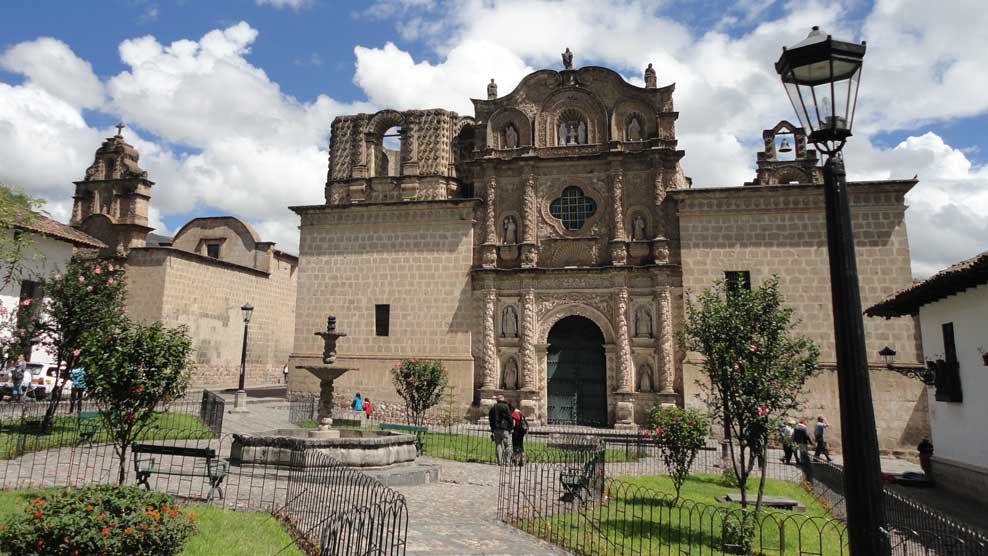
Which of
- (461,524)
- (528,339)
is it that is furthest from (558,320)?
(461,524)

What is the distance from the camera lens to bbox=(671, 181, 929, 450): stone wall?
1966 centimetres

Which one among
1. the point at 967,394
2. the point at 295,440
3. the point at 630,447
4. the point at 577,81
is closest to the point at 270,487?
the point at 295,440

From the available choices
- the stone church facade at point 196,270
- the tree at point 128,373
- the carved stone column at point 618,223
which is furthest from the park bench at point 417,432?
the stone church facade at point 196,270

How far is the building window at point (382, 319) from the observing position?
950 inches

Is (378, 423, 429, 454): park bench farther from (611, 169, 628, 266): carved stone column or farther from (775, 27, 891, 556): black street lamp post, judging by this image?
(775, 27, 891, 556): black street lamp post

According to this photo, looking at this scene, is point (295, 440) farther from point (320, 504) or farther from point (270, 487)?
point (320, 504)

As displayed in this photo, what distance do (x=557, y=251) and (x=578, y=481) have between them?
14.4 metres

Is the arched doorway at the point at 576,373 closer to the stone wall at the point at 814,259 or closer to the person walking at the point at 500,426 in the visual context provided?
the stone wall at the point at 814,259

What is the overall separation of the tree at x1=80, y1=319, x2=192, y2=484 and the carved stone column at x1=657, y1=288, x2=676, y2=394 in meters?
16.7

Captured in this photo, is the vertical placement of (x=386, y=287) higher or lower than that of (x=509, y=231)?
lower

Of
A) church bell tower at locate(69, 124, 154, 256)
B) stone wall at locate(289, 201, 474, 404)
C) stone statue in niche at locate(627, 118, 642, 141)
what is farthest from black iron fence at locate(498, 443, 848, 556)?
church bell tower at locate(69, 124, 154, 256)

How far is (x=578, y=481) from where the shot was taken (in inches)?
389

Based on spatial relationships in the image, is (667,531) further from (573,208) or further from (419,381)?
(573,208)

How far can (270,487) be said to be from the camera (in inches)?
408
